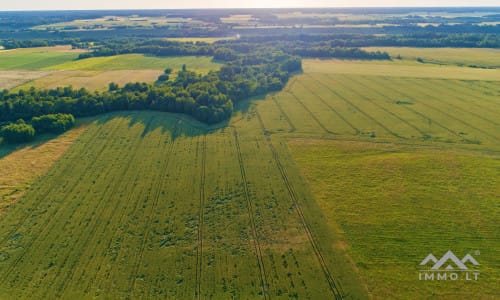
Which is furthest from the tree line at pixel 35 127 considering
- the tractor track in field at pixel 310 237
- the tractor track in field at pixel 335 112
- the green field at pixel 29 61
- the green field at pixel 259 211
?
the green field at pixel 29 61

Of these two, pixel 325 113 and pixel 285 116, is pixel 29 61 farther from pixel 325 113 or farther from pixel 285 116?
pixel 325 113

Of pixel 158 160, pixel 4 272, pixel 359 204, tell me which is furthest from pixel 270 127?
pixel 4 272

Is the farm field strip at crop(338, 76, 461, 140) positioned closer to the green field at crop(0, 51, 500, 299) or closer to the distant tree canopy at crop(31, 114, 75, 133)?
the green field at crop(0, 51, 500, 299)

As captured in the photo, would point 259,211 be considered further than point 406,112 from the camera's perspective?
No

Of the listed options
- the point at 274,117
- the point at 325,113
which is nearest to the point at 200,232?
the point at 274,117

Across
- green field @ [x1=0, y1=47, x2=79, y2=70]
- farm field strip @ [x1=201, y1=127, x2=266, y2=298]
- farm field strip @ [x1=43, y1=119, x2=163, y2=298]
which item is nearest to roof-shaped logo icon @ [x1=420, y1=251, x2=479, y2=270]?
farm field strip @ [x1=201, y1=127, x2=266, y2=298]
